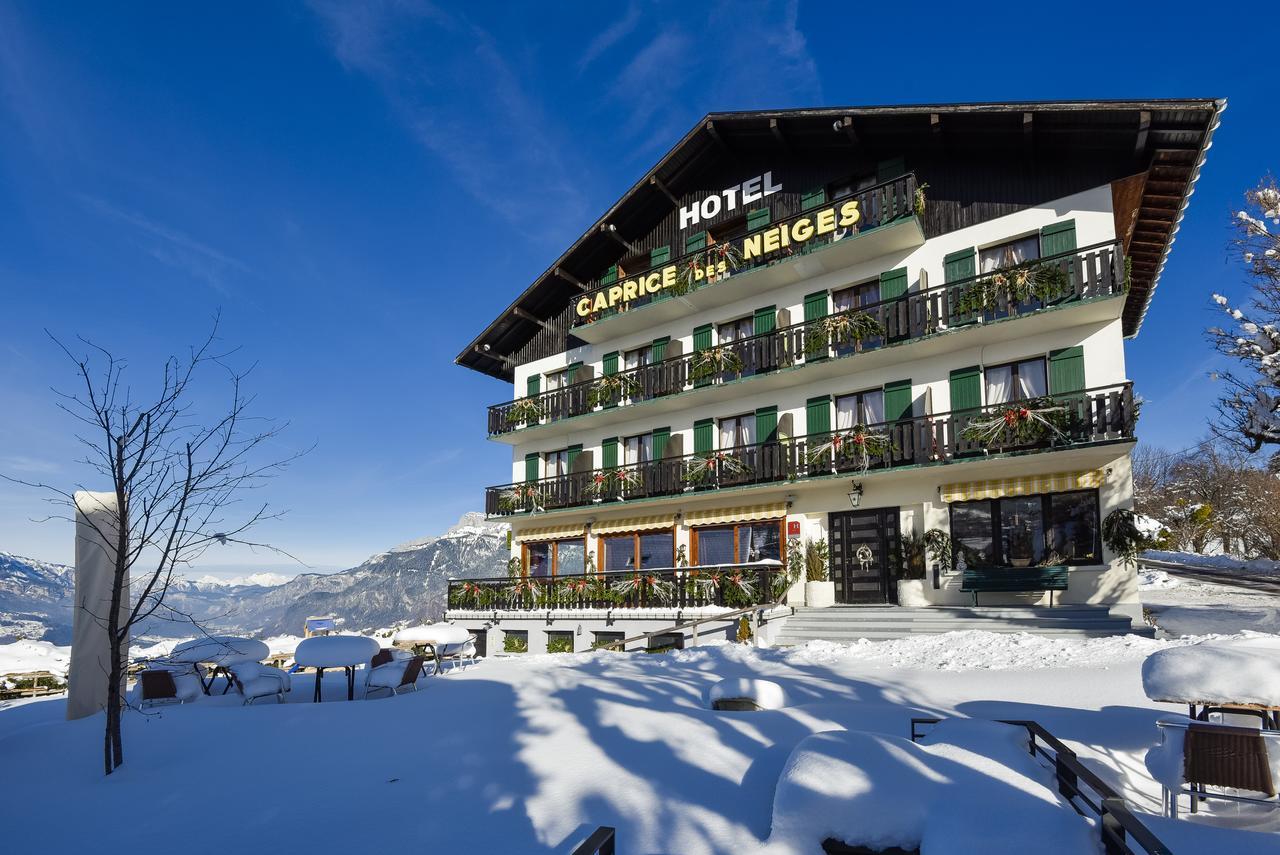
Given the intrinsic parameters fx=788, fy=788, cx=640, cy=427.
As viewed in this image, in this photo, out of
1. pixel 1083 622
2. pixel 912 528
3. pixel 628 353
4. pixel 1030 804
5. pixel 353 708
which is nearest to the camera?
pixel 1030 804

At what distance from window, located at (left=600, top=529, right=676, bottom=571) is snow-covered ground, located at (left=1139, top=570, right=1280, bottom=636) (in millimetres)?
12396

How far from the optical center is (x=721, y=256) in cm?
2361

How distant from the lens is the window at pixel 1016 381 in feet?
59.5

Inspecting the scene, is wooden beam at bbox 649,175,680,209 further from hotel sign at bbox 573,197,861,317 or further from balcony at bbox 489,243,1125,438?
balcony at bbox 489,243,1125,438

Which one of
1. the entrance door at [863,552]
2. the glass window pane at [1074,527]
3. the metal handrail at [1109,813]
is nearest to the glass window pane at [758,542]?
the entrance door at [863,552]

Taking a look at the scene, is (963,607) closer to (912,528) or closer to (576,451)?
(912,528)

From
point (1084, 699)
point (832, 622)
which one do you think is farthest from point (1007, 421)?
point (1084, 699)

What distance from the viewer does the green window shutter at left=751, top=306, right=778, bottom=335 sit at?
22859 mm

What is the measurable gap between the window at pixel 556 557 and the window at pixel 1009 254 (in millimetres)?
14693

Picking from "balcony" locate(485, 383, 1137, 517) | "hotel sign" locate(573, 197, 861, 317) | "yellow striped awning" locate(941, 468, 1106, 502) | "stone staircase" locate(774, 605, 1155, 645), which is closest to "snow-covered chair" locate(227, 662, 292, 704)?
"stone staircase" locate(774, 605, 1155, 645)

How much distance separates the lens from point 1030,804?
193 inches

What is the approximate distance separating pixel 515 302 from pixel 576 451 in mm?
5969

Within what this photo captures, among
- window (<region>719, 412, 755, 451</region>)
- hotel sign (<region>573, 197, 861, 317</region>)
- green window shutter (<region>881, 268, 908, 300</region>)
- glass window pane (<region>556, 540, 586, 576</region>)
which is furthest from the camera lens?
glass window pane (<region>556, 540, 586, 576</region>)

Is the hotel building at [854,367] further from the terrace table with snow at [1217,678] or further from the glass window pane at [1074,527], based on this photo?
the terrace table with snow at [1217,678]
